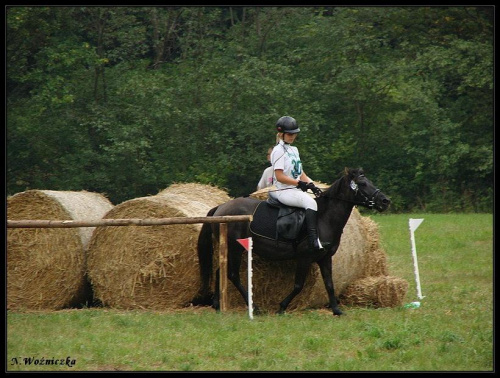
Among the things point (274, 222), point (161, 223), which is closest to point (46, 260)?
point (161, 223)

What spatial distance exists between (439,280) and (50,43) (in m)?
17.1

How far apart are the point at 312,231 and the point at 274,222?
54 centimetres

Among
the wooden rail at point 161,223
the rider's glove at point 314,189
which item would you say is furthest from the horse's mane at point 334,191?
the wooden rail at point 161,223

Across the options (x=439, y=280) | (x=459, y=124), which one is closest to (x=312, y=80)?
(x=459, y=124)

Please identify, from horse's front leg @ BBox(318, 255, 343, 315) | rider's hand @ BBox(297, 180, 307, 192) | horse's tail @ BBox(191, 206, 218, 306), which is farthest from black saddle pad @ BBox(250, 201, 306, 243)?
horse's tail @ BBox(191, 206, 218, 306)

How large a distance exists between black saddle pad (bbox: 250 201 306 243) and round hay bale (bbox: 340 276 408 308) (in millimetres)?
1362

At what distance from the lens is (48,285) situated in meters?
11.6

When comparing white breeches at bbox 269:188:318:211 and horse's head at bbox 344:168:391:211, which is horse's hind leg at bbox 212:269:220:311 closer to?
white breeches at bbox 269:188:318:211

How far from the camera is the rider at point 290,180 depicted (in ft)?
35.6

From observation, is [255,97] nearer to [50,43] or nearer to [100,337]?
[50,43]

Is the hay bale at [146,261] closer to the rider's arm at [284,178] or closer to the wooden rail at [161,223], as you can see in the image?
the wooden rail at [161,223]

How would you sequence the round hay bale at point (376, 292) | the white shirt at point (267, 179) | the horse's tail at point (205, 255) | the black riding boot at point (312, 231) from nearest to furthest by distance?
the black riding boot at point (312, 231), the horse's tail at point (205, 255), the round hay bale at point (376, 292), the white shirt at point (267, 179)

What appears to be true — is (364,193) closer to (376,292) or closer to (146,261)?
(376,292)

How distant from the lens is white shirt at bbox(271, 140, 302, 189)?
1090cm
